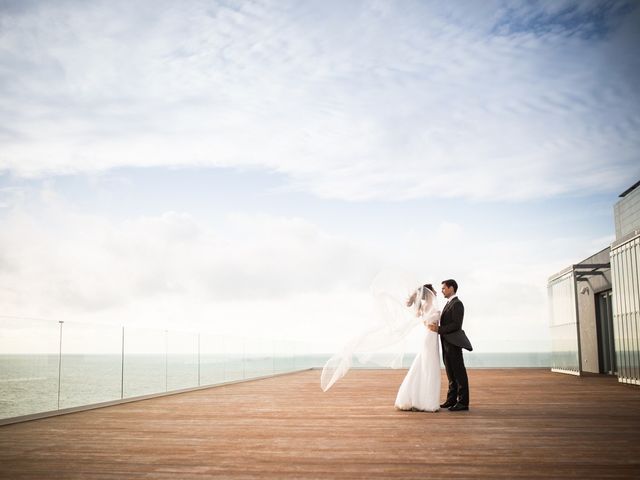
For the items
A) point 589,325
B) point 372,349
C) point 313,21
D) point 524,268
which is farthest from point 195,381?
point 524,268

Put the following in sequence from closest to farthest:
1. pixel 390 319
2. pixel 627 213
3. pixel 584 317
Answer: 1. pixel 390 319
2. pixel 584 317
3. pixel 627 213

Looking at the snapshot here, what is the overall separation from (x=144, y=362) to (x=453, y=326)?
587 centimetres

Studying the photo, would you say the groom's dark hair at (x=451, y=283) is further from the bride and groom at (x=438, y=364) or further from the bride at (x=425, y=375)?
the bride at (x=425, y=375)

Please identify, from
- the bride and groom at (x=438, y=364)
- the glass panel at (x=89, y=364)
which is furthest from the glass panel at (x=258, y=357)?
the bride and groom at (x=438, y=364)

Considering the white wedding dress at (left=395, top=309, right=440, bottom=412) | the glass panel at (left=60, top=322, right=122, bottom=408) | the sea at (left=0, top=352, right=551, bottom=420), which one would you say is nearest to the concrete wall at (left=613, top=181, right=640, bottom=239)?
the sea at (left=0, top=352, right=551, bottom=420)

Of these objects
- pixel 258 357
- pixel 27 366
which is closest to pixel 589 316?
pixel 258 357

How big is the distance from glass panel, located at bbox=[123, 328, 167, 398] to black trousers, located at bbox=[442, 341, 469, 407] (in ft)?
17.3

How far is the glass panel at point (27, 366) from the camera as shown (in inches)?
298

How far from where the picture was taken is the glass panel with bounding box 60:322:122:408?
874cm

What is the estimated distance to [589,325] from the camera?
828 inches

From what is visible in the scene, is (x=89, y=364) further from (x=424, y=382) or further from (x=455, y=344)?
(x=455, y=344)

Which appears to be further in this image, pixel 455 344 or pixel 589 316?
Result: pixel 589 316

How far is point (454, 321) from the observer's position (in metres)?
8.47

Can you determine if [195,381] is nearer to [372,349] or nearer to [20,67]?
[372,349]
